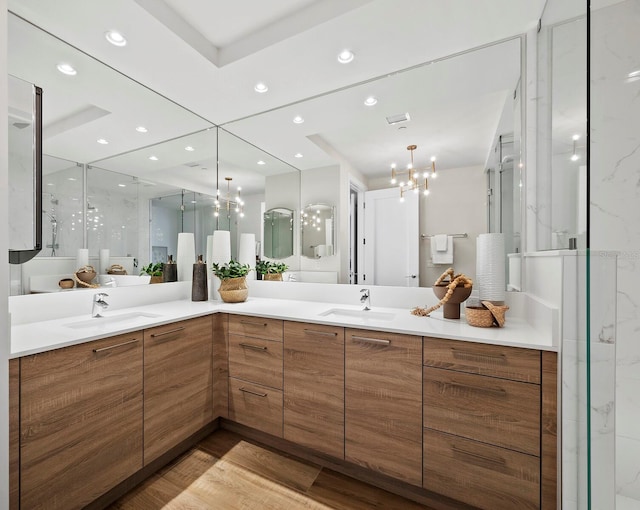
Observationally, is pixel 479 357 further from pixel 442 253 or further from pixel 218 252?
pixel 218 252

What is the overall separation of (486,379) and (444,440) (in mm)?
356

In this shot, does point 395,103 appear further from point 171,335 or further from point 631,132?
point 171,335

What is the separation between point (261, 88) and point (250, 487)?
2.45m

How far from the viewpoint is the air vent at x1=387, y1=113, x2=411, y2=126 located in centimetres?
195

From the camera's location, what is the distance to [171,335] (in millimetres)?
1663

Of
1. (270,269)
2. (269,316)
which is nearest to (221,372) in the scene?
(269,316)

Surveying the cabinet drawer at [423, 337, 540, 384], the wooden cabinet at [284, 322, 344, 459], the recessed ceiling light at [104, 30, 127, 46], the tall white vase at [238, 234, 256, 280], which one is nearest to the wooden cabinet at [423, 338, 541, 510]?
Answer: the cabinet drawer at [423, 337, 540, 384]

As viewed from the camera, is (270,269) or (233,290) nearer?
(233,290)

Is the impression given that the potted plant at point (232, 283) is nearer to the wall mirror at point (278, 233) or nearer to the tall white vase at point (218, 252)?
the tall white vase at point (218, 252)

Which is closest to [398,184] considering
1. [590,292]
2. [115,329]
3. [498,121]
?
[498,121]

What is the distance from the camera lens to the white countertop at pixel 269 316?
1.20 m

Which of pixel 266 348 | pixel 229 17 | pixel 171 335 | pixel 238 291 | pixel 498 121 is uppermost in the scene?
pixel 229 17

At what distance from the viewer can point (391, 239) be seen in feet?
6.59

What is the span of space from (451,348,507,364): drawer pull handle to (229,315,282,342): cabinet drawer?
980mm
